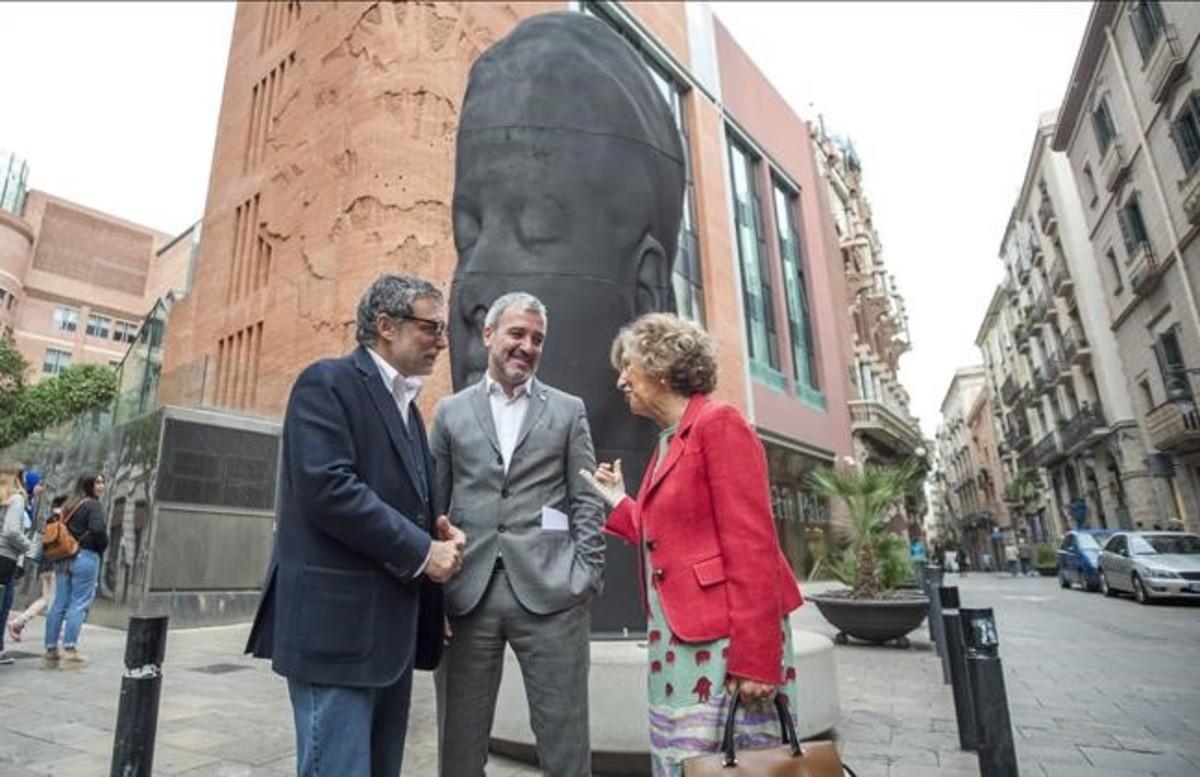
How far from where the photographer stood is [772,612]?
5.18 feet

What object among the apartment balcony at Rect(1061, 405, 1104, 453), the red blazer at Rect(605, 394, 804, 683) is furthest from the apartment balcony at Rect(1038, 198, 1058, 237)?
the red blazer at Rect(605, 394, 804, 683)

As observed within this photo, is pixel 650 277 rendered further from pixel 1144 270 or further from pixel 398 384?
pixel 1144 270

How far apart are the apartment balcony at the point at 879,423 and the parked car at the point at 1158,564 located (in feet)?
77.5

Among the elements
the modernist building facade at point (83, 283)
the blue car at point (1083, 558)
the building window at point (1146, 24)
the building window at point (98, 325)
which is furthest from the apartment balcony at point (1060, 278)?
the building window at point (98, 325)

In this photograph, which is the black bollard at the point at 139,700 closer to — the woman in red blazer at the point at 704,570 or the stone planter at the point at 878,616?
the woman in red blazer at the point at 704,570

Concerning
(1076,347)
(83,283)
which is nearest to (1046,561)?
(1076,347)

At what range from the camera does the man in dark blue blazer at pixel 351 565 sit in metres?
1.51

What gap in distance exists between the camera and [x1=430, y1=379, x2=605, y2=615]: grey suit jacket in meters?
1.93

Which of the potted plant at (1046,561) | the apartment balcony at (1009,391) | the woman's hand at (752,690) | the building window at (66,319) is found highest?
the building window at (66,319)

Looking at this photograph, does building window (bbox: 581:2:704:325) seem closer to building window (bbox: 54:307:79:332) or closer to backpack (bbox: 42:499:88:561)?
backpack (bbox: 42:499:88:561)

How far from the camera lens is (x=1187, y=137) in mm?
6207

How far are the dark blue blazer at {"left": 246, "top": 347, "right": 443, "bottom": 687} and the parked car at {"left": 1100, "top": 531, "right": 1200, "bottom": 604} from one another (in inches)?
164

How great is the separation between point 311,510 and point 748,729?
1.17 metres

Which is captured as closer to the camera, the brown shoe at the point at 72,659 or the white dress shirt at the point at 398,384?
the white dress shirt at the point at 398,384
